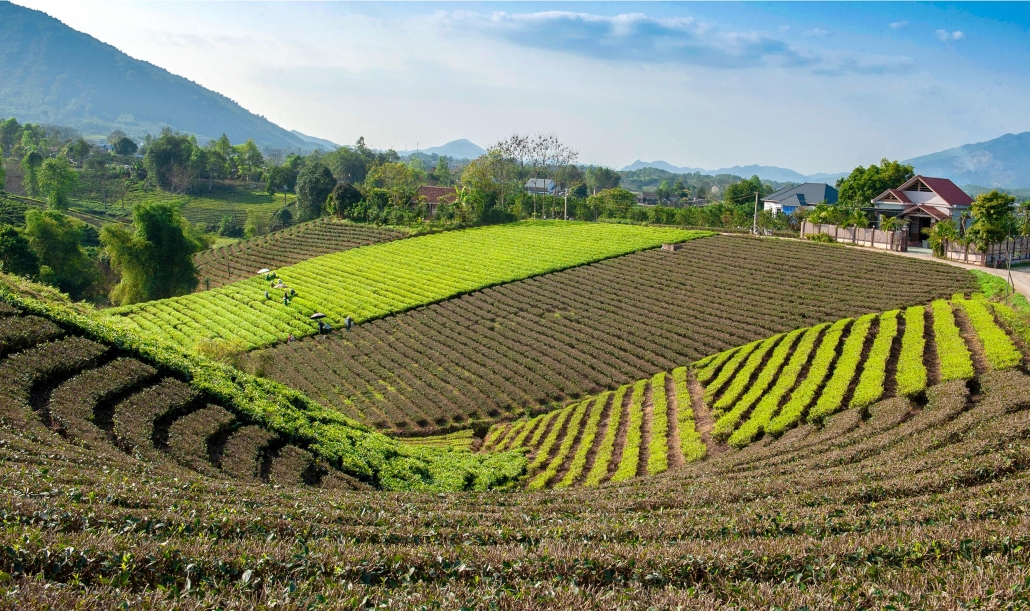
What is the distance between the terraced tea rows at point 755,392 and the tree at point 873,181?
31.5m

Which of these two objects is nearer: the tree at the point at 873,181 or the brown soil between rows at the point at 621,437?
the brown soil between rows at the point at 621,437

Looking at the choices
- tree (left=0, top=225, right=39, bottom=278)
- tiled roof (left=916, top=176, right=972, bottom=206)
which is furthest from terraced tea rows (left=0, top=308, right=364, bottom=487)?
tiled roof (left=916, top=176, right=972, bottom=206)

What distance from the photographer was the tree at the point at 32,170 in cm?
9334

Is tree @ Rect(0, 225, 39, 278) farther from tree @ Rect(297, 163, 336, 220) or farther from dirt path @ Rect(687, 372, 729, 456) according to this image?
dirt path @ Rect(687, 372, 729, 456)

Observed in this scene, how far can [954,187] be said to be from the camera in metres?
53.6

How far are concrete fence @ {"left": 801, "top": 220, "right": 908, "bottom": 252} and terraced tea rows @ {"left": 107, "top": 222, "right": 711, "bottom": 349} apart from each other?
9955 mm

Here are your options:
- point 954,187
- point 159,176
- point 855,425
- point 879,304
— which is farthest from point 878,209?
point 159,176

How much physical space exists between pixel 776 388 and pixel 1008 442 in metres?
9.93

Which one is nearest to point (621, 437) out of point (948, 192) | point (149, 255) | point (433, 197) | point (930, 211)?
point (930, 211)

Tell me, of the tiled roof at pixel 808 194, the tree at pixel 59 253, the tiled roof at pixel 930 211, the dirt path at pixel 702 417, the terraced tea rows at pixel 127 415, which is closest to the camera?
the terraced tea rows at pixel 127 415

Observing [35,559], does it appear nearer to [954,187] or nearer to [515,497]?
[515,497]

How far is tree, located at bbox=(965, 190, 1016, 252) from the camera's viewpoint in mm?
38688

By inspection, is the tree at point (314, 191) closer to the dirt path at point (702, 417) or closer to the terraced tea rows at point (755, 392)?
the terraced tea rows at point (755, 392)

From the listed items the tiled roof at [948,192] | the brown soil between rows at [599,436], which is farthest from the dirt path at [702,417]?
the tiled roof at [948,192]
